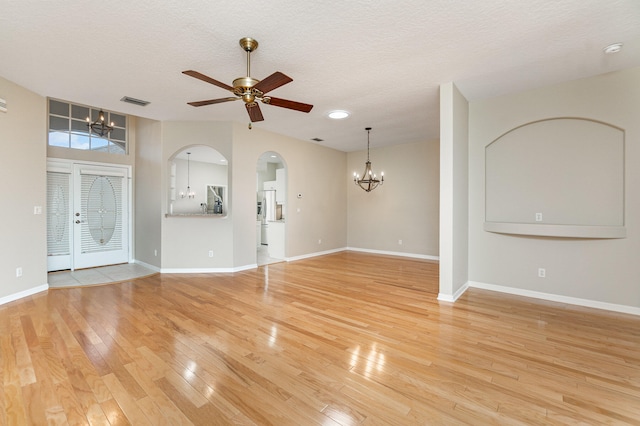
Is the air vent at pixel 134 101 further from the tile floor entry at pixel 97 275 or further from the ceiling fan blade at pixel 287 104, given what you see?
the tile floor entry at pixel 97 275

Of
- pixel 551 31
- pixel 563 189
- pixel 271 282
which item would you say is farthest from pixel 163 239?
pixel 563 189

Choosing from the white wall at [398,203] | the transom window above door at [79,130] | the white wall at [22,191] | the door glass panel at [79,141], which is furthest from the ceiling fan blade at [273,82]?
the white wall at [398,203]

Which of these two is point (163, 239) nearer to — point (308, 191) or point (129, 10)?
point (308, 191)

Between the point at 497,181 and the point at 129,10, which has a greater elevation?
the point at 129,10

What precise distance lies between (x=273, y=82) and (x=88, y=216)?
5.42 m

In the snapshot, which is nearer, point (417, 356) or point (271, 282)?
point (417, 356)

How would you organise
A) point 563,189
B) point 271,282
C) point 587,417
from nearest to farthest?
point 587,417 → point 563,189 → point 271,282

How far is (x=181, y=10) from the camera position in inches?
90.2

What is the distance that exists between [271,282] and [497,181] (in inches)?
153

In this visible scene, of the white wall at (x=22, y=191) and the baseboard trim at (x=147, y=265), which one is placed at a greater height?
the white wall at (x=22, y=191)

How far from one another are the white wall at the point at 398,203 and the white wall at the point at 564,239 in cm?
243

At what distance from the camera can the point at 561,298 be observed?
3.73 meters

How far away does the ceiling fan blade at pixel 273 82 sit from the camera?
2400 mm

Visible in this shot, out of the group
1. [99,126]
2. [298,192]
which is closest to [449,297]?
[298,192]
